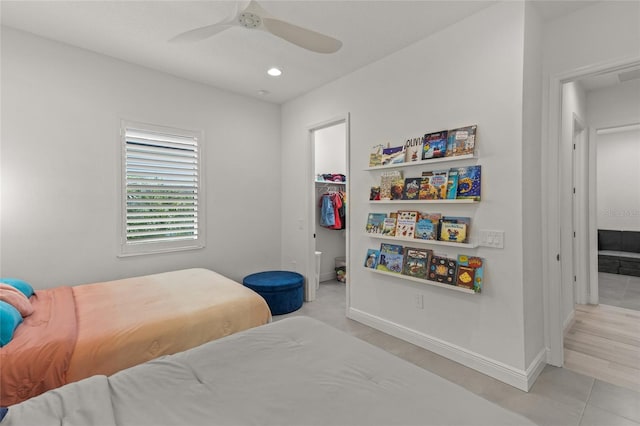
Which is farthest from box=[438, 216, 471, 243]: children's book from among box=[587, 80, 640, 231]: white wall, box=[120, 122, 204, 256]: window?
box=[587, 80, 640, 231]: white wall

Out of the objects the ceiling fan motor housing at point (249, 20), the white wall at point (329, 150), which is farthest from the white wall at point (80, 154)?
the ceiling fan motor housing at point (249, 20)

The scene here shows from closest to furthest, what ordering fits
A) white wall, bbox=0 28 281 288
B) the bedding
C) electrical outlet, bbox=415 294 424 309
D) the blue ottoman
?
the bedding, white wall, bbox=0 28 281 288, electrical outlet, bbox=415 294 424 309, the blue ottoman

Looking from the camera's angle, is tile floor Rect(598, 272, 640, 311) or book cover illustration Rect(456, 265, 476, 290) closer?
book cover illustration Rect(456, 265, 476, 290)

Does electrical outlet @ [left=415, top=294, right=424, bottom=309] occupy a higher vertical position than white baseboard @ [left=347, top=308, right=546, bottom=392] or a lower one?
higher

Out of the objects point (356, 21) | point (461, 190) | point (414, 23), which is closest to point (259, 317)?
point (461, 190)

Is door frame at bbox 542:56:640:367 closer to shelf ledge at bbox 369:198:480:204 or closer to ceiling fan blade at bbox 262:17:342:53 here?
shelf ledge at bbox 369:198:480:204

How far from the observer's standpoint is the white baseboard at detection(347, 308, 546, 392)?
2.18 m

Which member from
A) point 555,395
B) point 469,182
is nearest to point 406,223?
point 469,182

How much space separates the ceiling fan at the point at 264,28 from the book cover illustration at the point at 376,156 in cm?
127

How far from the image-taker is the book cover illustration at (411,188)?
2.71m

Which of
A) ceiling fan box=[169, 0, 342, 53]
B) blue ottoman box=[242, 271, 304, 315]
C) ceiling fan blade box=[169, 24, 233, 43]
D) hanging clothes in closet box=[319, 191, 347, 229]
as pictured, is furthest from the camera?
hanging clothes in closet box=[319, 191, 347, 229]

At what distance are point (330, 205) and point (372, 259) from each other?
185cm

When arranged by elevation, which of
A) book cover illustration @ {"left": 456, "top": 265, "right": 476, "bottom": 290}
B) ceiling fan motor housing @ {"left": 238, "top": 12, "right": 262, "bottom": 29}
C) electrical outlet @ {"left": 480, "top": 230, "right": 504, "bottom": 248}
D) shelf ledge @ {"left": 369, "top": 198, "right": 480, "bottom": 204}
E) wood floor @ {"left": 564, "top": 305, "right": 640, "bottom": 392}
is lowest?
wood floor @ {"left": 564, "top": 305, "right": 640, "bottom": 392}

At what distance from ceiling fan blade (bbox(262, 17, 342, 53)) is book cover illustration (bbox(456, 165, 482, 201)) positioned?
4.44 feet
